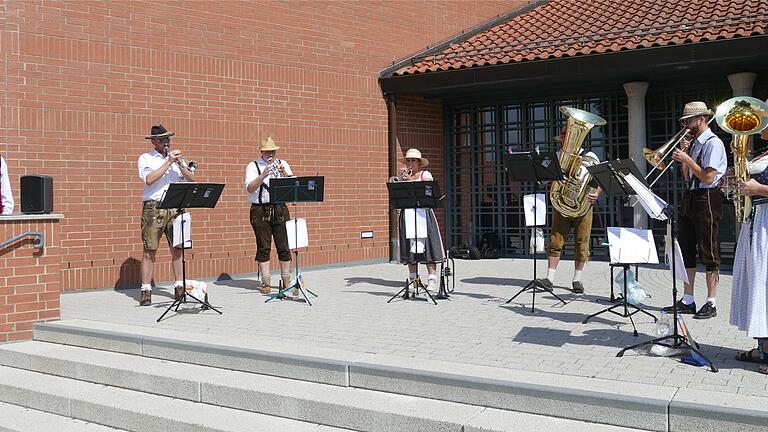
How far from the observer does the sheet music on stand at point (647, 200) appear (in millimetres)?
5695

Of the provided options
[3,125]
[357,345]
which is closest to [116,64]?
[3,125]

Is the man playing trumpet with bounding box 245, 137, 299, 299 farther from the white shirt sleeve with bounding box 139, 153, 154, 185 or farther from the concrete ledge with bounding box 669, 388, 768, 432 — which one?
the concrete ledge with bounding box 669, 388, 768, 432

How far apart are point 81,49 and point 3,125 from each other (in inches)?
58.6

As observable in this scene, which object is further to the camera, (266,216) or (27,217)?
(266,216)

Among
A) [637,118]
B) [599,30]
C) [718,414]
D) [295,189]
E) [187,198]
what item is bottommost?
[718,414]

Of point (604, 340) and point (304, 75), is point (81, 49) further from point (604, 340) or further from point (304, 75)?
point (604, 340)

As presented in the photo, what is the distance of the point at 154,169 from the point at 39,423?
11.2 feet

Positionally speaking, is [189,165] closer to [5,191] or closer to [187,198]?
[187,198]

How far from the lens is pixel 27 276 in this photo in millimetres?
7410

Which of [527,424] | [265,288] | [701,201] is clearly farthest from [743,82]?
[527,424]

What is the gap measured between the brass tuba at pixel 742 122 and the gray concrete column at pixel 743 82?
266 inches

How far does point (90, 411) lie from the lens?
5871 millimetres

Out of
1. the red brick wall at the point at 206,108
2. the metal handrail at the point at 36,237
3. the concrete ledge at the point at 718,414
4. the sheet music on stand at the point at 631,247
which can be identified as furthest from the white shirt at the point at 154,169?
the concrete ledge at the point at 718,414

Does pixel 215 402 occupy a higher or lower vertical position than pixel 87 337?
lower
